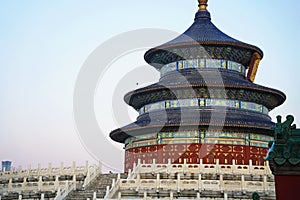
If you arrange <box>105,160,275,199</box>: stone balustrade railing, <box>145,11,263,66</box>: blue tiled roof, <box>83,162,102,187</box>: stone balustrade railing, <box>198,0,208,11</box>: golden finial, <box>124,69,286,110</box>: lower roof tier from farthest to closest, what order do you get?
<box>198,0,208,11</box>: golden finial → <box>145,11,263,66</box>: blue tiled roof → <box>124,69,286,110</box>: lower roof tier → <box>83,162,102,187</box>: stone balustrade railing → <box>105,160,275,199</box>: stone balustrade railing

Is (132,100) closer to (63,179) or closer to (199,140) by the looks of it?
(199,140)

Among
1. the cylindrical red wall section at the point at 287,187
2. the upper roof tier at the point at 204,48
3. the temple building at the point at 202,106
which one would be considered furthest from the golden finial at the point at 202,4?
the cylindrical red wall section at the point at 287,187

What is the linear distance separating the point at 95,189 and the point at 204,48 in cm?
2010

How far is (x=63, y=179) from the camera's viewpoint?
27.1 m

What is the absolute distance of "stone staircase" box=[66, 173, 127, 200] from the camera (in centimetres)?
2245

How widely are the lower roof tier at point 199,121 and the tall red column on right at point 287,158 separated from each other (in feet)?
88.4

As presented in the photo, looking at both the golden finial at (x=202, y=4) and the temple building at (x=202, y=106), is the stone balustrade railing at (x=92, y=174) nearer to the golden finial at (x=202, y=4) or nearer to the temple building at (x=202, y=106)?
the temple building at (x=202, y=106)

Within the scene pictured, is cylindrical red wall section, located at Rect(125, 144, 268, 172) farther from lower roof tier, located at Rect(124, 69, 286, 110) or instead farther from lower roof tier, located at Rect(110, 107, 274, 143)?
lower roof tier, located at Rect(124, 69, 286, 110)

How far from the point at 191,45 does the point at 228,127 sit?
29.7 feet

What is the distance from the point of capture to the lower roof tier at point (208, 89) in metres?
36.2

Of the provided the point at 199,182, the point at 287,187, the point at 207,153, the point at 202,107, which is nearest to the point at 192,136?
the point at 207,153

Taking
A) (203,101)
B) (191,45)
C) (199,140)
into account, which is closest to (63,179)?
(199,140)

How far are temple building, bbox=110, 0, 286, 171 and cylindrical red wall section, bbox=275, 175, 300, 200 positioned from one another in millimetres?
26470

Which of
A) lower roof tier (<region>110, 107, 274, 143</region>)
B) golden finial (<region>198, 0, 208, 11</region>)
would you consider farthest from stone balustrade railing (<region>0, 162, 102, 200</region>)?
golden finial (<region>198, 0, 208, 11</region>)
